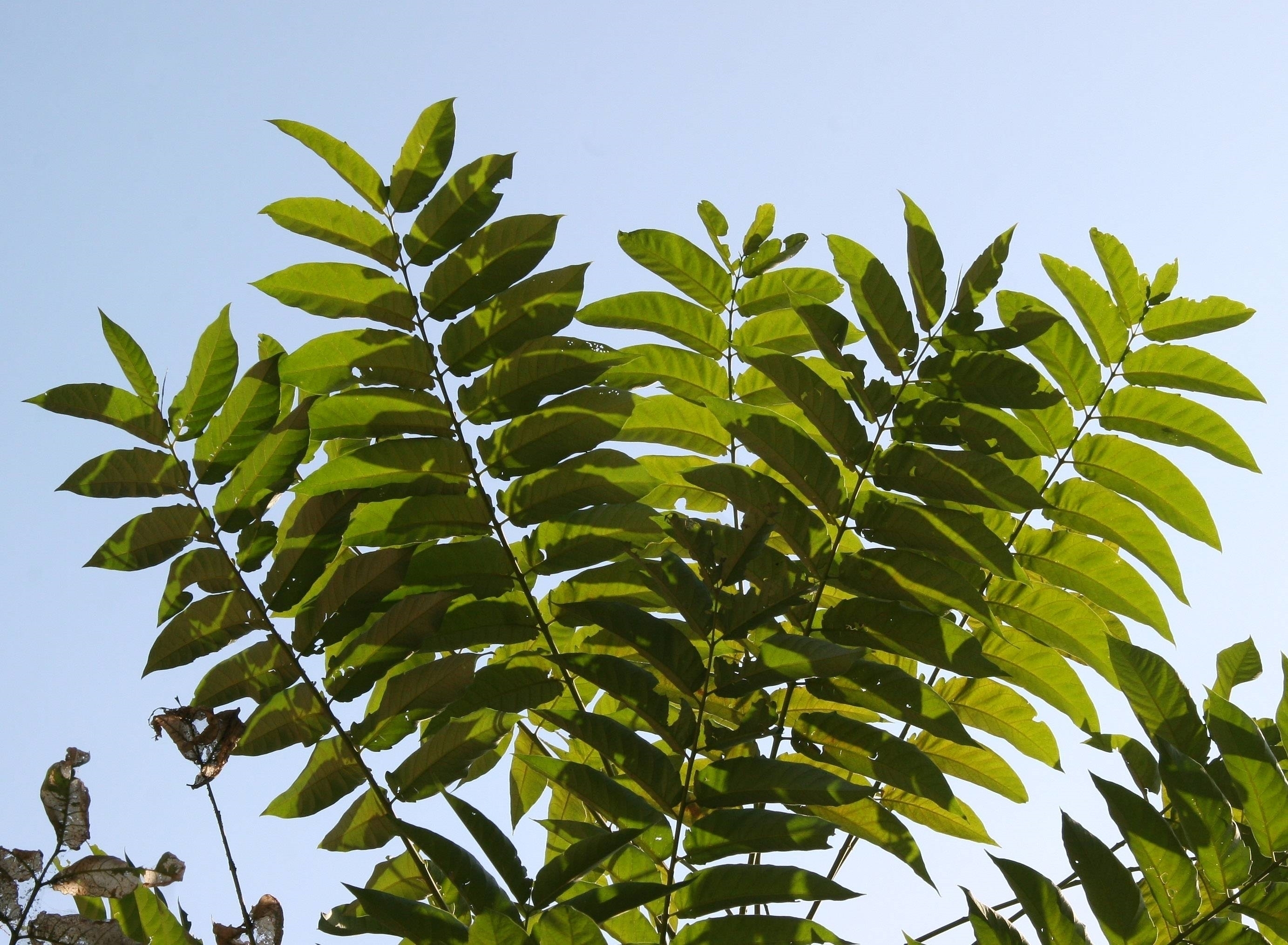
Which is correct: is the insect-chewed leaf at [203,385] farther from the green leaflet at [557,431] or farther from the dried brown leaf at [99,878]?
the dried brown leaf at [99,878]

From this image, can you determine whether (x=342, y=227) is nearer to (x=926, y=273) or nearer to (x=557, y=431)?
(x=557, y=431)

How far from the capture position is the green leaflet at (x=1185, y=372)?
280 centimetres

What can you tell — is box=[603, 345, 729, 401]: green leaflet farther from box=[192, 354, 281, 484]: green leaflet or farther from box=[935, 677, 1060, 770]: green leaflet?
box=[935, 677, 1060, 770]: green leaflet

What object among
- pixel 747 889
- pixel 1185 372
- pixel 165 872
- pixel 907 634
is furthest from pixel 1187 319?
pixel 165 872

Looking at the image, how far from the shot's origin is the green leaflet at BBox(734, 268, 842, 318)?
10.0 ft

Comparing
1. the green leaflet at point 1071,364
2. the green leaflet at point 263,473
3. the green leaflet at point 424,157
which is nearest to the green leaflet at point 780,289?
the green leaflet at point 1071,364

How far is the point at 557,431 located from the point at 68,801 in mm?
1152

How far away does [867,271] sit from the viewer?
2.56 metres

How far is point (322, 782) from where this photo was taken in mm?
2404

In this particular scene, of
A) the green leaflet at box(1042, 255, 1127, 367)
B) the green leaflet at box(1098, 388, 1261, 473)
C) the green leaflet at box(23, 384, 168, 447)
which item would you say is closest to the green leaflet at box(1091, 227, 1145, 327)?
the green leaflet at box(1042, 255, 1127, 367)

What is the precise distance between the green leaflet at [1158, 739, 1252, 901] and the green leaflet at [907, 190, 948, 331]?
1047 mm

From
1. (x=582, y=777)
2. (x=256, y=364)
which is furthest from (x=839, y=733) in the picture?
(x=256, y=364)

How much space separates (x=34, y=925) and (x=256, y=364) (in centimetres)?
117

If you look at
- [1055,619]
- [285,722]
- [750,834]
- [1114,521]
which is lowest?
[750,834]
